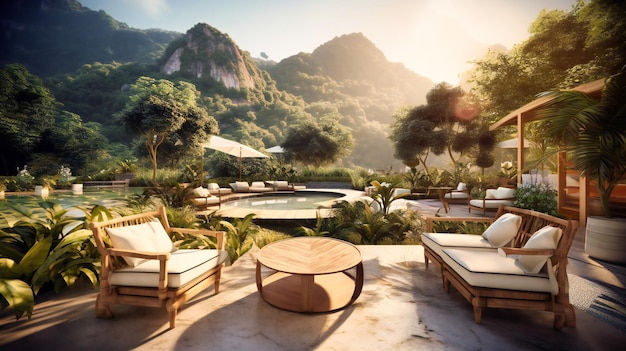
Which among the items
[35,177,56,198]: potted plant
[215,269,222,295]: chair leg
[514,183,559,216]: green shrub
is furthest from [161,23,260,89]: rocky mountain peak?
[215,269,222,295]: chair leg

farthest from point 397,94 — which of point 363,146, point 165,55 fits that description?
point 165,55

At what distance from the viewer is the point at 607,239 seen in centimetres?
352

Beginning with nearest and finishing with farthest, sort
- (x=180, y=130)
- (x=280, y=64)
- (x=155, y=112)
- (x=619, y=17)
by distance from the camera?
(x=619, y=17), (x=155, y=112), (x=180, y=130), (x=280, y=64)

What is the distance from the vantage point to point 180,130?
42.6ft

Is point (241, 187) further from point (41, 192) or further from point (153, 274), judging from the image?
point (153, 274)

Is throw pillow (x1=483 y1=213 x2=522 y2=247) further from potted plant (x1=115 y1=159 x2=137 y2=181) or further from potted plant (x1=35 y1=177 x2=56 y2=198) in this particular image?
potted plant (x1=115 y1=159 x2=137 y2=181)

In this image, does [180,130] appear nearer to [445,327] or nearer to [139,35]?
[445,327]

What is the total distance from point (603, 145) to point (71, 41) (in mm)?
43668

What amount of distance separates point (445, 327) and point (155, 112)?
12.3 meters

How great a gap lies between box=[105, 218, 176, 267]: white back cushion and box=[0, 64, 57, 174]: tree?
2181 cm

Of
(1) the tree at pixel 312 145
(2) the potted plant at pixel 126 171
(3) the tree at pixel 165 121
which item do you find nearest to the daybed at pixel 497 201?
(3) the tree at pixel 165 121

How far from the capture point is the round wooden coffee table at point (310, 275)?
2.38m

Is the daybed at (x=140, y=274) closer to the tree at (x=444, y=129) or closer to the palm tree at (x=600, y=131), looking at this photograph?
the palm tree at (x=600, y=131)

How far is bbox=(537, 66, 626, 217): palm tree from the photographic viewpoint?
3439 millimetres
